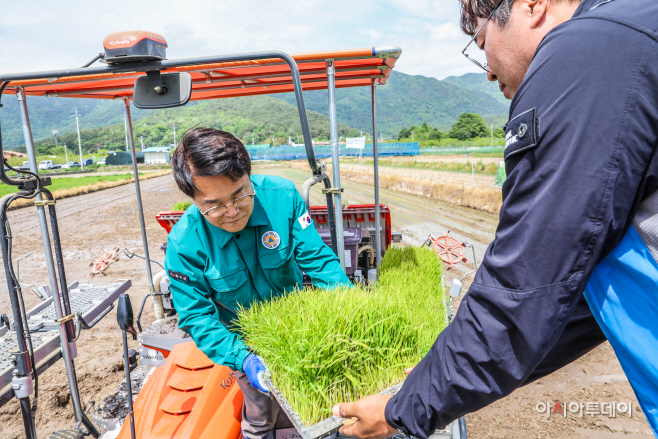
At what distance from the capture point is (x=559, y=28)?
81 centimetres

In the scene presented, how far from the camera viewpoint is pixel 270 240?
84.7 inches

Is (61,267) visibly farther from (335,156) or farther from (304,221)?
(335,156)

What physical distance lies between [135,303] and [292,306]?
7.00 metres

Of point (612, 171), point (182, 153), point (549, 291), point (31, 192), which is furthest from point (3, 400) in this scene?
point (612, 171)

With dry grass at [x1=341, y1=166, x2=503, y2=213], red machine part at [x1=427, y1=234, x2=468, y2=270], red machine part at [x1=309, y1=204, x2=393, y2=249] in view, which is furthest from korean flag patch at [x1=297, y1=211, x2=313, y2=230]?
dry grass at [x1=341, y1=166, x2=503, y2=213]

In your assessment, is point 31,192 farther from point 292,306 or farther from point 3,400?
point 292,306

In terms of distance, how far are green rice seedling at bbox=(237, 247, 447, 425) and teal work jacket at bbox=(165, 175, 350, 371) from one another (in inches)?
12.9

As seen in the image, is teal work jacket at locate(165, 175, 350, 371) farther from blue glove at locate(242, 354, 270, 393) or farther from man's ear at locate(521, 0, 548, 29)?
man's ear at locate(521, 0, 548, 29)

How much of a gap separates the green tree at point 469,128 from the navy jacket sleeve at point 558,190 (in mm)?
83642

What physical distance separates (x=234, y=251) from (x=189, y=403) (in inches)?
36.7

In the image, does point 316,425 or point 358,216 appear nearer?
point 316,425

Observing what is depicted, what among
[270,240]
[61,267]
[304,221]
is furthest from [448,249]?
[61,267]

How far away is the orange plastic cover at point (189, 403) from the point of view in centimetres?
210

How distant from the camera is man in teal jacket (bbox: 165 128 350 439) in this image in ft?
6.16
